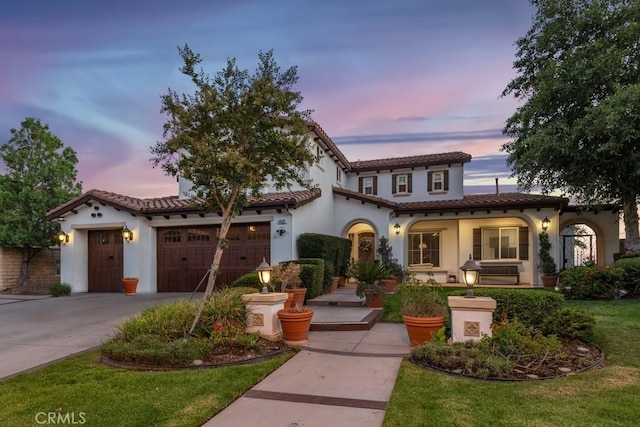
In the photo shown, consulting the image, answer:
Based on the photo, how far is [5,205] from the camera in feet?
51.7

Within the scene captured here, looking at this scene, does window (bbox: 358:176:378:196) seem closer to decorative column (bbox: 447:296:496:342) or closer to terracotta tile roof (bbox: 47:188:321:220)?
terracotta tile roof (bbox: 47:188:321:220)

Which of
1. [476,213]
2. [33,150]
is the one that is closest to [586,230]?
[476,213]

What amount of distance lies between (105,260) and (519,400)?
52.9ft

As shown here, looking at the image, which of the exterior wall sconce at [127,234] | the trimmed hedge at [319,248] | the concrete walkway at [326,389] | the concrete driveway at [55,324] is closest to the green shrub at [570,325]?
the concrete walkway at [326,389]

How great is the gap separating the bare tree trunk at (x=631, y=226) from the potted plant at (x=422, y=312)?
12004 millimetres

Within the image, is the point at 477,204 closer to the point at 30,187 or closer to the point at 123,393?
the point at 123,393

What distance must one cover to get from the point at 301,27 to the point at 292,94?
3535 millimetres

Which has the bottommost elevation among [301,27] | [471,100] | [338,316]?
[338,316]

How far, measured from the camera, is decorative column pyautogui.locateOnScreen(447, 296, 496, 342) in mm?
5922

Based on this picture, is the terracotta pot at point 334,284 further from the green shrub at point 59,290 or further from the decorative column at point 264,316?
the green shrub at point 59,290

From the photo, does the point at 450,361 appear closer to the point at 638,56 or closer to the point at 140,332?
the point at 140,332

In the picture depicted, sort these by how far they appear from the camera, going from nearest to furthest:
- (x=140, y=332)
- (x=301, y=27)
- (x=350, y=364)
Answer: (x=350, y=364), (x=140, y=332), (x=301, y=27)

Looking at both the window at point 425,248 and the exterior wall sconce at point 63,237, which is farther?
the window at point 425,248

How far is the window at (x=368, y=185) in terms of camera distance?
2089 cm
